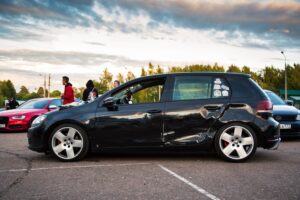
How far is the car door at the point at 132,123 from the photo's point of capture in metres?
6.64

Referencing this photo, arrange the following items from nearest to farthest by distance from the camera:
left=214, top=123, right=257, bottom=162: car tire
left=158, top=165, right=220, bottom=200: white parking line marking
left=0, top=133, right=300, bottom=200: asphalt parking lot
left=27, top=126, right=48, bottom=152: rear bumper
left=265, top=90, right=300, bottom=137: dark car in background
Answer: left=158, top=165, right=220, bottom=200: white parking line marking → left=0, top=133, right=300, bottom=200: asphalt parking lot → left=214, top=123, right=257, bottom=162: car tire → left=27, top=126, right=48, bottom=152: rear bumper → left=265, top=90, right=300, bottom=137: dark car in background

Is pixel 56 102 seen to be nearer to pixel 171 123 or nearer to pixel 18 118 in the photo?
pixel 18 118

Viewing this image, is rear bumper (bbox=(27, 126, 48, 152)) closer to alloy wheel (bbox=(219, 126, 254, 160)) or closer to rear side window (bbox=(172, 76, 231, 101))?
rear side window (bbox=(172, 76, 231, 101))

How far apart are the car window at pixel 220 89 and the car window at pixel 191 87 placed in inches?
3.6

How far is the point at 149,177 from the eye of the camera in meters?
5.37

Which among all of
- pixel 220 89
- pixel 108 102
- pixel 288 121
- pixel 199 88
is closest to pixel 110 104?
pixel 108 102

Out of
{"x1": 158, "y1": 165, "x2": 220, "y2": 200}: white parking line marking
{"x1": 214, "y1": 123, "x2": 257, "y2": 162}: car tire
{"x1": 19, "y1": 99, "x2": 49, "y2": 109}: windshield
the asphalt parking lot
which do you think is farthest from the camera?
{"x1": 19, "y1": 99, "x2": 49, "y2": 109}: windshield

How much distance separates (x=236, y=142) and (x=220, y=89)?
3.18 feet

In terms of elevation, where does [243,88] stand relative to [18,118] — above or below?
above

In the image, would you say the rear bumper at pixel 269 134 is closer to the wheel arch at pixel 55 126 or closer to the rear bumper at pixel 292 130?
the wheel arch at pixel 55 126

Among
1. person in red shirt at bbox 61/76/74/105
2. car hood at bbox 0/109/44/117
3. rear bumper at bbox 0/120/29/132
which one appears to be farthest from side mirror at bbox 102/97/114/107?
car hood at bbox 0/109/44/117

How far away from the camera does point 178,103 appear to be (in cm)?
673

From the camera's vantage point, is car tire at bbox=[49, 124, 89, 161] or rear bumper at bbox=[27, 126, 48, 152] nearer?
car tire at bbox=[49, 124, 89, 161]

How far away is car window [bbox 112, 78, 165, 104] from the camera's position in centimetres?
680
